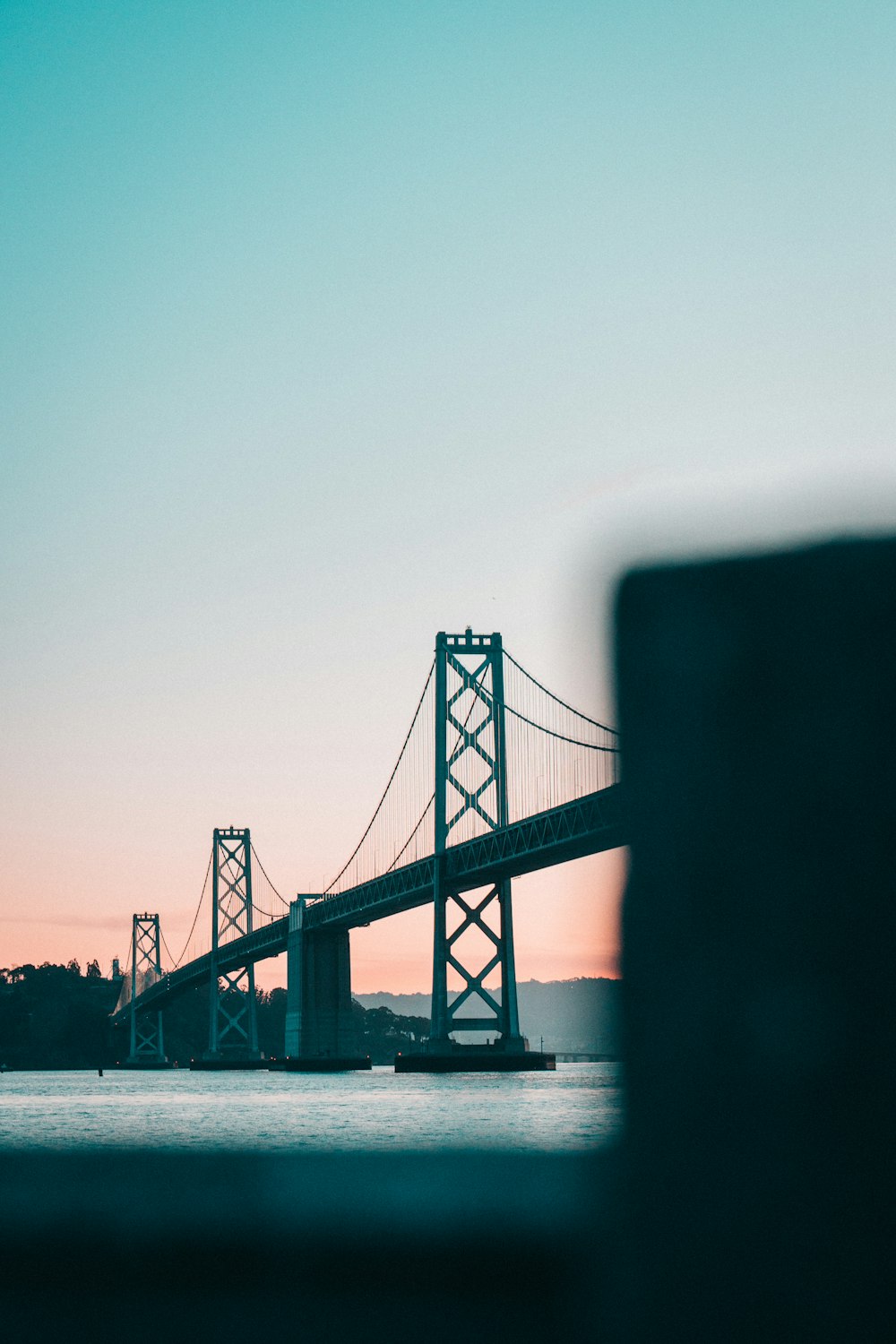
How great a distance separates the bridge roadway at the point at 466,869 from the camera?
85.9 ft

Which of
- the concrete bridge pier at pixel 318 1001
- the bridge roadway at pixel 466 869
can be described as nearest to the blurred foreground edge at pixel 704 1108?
the bridge roadway at pixel 466 869

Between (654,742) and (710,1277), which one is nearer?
(710,1277)

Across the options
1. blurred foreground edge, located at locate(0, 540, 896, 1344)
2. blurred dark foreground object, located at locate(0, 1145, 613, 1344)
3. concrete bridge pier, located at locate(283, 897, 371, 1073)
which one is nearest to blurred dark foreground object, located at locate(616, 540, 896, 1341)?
blurred foreground edge, located at locate(0, 540, 896, 1344)

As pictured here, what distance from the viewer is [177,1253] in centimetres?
207

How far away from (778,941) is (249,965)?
5678 cm

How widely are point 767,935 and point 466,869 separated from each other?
3085cm

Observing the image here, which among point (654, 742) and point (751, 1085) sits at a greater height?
point (654, 742)

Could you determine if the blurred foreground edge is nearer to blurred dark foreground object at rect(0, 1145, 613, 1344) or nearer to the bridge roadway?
blurred dark foreground object at rect(0, 1145, 613, 1344)

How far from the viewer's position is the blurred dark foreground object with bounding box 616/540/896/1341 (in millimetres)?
2105

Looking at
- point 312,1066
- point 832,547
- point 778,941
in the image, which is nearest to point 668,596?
point 832,547

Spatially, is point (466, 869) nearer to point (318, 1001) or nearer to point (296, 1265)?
point (318, 1001)

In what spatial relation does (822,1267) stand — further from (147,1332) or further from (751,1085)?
(147,1332)

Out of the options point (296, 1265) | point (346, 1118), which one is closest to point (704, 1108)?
point (296, 1265)

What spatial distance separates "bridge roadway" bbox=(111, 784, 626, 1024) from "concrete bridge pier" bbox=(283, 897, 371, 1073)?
722mm
